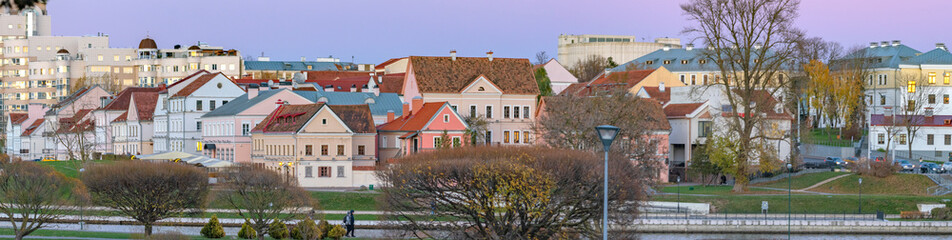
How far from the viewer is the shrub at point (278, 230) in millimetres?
52656

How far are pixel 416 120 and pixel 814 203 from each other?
1145 inches

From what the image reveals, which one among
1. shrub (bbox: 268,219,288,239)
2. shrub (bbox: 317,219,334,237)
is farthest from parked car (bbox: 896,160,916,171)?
shrub (bbox: 268,219,288,239)

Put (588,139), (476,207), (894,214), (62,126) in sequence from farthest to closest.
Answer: (62,126)
(588,139)
(894,214)
(476,207)

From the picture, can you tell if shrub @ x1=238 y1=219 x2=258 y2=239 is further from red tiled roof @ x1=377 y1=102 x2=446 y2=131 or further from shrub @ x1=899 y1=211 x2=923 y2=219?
shrub @ x1=899 y1=211 x2=923 y2=219

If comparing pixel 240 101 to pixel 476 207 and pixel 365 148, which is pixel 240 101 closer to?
pixel 365 148

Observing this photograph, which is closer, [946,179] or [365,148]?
[946,179]

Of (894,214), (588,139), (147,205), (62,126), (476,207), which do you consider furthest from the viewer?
(62,126)

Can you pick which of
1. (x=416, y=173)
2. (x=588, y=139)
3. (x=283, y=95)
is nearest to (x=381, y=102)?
(x=283, y=95)

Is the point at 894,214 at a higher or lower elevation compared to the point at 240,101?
lower

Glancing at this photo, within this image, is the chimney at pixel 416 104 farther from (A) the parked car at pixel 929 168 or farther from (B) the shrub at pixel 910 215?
(B) the shrub at pixel 910 215

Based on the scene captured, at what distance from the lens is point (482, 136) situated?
88312mm

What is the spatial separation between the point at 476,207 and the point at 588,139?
3195cm

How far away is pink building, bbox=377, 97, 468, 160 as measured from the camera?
82438 mm

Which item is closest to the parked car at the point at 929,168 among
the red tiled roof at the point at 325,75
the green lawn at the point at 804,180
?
the green lawn at the point at 804,180
